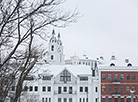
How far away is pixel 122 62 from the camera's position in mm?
56812

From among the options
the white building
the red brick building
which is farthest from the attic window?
the red brick building

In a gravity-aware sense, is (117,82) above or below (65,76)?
below

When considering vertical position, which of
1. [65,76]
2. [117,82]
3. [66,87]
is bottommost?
[66,87]

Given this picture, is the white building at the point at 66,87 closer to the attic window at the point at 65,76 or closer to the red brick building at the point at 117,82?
the attic window at the point at 65,76

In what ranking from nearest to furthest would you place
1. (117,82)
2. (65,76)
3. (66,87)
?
(117,82)
(66,87)
(65,76)

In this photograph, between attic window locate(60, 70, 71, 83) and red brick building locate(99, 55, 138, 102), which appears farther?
attic window locate(60, 70, 71, 83)

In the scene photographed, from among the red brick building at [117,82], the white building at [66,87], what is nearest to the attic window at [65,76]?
the white building at [66,87]

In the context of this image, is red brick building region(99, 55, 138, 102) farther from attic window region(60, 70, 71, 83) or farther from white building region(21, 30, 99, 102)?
attic window region(60, 70, 71, 83)

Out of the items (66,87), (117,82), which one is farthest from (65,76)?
(117,82)

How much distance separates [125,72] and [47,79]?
14270 millimetres

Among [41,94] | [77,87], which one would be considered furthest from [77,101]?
[41,94]

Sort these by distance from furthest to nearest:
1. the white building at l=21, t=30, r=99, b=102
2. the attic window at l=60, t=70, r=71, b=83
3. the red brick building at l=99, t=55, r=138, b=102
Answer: the attic window at l=60, t=70, r=71, b=83 < the white building at l=21, t=30, r=99, b=102 < the red brick building at l=99, t=55, r=138, b=102

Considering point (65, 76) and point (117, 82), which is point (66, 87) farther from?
point (117, 82)

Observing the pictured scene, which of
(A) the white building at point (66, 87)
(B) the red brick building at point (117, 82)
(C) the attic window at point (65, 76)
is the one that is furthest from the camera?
(C) the attic window at point (65, 76)
